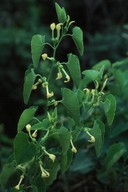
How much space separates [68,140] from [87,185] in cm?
80

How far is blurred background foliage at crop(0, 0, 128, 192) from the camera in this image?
73.4 inches

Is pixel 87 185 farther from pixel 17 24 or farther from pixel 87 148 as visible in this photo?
pixel 17 24

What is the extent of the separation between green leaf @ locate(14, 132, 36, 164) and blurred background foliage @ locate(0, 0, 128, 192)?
494mm

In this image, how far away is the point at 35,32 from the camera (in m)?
3.64

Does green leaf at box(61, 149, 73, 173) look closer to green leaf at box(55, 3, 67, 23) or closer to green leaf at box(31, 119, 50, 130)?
green leaf at box(31, 119, 50, 130)

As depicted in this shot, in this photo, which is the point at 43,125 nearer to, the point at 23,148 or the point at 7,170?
the point at 23,148

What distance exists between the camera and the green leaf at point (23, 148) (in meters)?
1.28

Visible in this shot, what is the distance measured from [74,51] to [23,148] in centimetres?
297

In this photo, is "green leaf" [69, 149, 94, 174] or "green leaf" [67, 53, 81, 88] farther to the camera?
"green leaf" [69, 149, 94, 174]

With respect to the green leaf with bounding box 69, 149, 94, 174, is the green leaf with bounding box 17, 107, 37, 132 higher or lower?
higher

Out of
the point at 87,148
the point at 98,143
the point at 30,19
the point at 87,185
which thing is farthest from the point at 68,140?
the point at 30,19

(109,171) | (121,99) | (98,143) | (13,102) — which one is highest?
(98,143)

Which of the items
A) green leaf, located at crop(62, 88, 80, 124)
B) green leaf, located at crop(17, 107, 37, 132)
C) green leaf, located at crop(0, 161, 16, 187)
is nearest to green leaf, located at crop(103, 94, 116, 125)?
green leaf, located at crop(62, 88, 80, 124)

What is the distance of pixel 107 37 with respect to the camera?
3.68 meters
